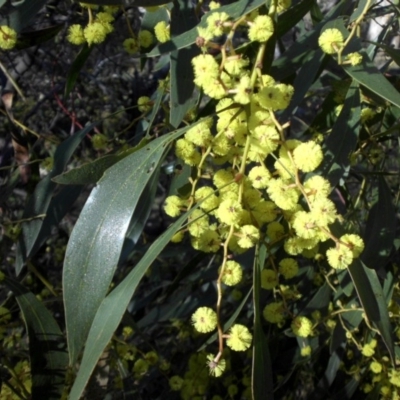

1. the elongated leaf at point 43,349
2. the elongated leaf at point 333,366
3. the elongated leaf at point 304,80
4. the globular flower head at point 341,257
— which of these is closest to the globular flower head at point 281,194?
the globular flower head at point 341,257

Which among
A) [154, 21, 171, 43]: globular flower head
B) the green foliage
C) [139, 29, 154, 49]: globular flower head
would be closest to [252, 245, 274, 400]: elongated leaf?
the green foliage

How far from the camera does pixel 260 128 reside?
1.01 metres

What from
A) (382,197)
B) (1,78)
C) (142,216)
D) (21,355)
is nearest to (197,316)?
(142,216)

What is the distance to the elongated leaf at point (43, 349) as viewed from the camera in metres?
1.41

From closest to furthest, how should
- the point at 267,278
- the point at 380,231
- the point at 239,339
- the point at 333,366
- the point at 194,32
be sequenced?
the point at 239,339 → the point at 194,32 → the point at 267,278 → the point at 380,231 → the point at 333,366

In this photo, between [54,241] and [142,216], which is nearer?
[142,216]

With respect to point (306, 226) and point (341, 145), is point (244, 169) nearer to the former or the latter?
point (306, 226)

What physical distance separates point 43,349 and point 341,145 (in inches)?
31.0

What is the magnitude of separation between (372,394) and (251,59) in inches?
41.8

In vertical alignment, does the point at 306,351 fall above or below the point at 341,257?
below

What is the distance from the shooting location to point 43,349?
1475 mm

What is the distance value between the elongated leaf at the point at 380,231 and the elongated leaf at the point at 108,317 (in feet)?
1.96

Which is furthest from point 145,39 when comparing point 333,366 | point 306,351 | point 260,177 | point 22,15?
point 333,366

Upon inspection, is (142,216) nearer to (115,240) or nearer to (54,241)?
(115,240)
